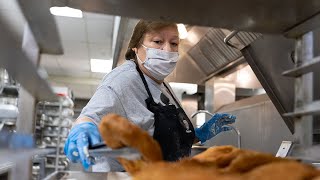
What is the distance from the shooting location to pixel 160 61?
63.2 inches

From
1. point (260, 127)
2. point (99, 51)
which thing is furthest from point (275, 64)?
point (99, 51)

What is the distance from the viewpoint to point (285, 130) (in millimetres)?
1979

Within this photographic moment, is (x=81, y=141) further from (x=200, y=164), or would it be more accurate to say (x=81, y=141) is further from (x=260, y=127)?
(x=260, y=127)

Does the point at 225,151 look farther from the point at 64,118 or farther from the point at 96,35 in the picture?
the point at 64,118

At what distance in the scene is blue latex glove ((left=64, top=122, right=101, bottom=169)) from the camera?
0.91 metres

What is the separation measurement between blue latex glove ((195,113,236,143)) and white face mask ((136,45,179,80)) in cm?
47

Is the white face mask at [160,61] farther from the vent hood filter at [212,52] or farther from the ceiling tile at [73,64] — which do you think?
the ceiling tile at [73,64]

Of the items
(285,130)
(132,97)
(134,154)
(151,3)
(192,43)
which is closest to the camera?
(134,154)

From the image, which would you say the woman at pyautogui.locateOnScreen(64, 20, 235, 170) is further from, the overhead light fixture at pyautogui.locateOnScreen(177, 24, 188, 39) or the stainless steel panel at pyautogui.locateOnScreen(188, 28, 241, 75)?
the stainless steel panel at pyautogui.locateOnScreen(188, 28, 241, 75)

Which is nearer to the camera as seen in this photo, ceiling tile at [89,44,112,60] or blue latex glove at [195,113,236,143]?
blue latex glove at [195,113,236,143]

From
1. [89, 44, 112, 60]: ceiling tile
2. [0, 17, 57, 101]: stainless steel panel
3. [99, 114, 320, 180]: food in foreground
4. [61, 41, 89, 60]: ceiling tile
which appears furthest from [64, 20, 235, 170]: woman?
[89, 44, 112, 60]: ceiling tile

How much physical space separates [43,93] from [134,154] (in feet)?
1.27

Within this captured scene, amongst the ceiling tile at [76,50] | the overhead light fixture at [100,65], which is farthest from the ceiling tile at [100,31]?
the overhead light fixture at [100,65]

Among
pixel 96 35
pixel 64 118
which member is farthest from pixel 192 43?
pixel 64 118
